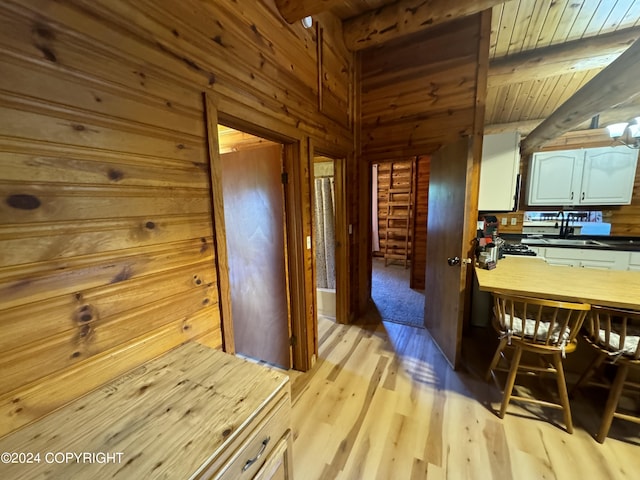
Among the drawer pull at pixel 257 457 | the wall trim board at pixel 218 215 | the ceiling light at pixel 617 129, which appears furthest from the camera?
the ceiling light at pixel 617 129

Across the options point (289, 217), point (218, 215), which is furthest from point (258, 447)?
point (289, 217)

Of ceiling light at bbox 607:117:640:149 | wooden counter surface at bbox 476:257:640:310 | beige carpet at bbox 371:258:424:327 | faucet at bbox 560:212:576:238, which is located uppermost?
ceiling light at bbox 607:117:640:149

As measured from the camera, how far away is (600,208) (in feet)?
11.7

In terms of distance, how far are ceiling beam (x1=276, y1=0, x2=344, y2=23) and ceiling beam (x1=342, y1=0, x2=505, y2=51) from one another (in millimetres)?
914

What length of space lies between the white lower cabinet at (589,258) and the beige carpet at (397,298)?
5.53 ft

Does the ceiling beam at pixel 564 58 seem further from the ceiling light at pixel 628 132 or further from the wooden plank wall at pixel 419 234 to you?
the wooden plank wall at pixel 419 234

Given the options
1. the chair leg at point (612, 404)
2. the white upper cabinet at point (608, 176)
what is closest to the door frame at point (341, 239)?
the chair leg at point (612, 404)

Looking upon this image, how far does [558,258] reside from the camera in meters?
3.31

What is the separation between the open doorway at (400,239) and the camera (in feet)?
11.7

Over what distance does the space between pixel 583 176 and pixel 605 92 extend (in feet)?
7.95

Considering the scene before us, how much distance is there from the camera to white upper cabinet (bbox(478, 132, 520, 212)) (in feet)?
8.13

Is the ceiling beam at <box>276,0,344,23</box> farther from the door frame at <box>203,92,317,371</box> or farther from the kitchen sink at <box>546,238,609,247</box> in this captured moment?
the kitchen sink at <box>546,238,609,247</box>

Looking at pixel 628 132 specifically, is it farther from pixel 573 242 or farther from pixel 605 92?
pixel 573 242

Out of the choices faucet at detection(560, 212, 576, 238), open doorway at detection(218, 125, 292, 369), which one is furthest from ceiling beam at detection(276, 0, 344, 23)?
faucet at detection(560, 212, 576, 238)
